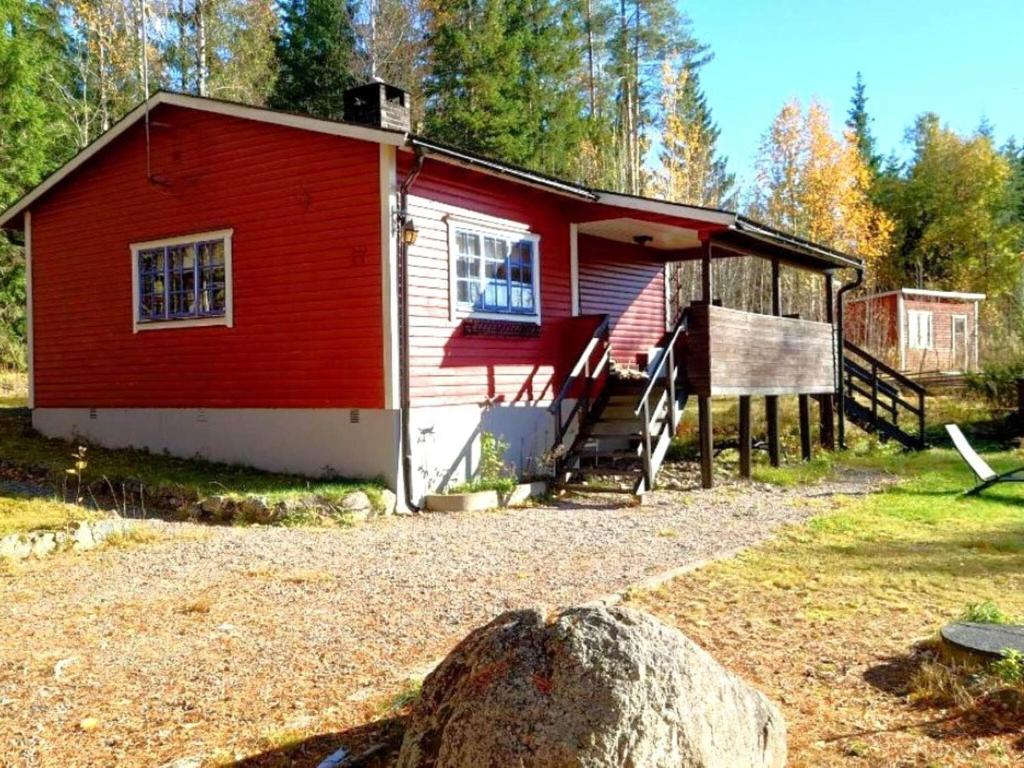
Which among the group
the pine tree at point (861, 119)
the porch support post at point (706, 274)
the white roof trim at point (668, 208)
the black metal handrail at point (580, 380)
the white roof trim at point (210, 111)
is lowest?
the black metal handrail at point (580, 380)

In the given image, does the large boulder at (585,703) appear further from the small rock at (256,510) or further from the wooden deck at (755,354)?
the wooden deck at (755,354)

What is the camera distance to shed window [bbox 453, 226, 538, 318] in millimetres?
11672

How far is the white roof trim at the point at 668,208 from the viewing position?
1155 centimetres

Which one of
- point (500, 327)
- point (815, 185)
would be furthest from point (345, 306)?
point (815, 185)

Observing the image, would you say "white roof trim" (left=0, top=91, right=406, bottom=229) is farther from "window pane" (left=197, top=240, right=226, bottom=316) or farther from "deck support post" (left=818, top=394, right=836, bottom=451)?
"deck support post" (left=818, top=394, right=836, bottom=451)

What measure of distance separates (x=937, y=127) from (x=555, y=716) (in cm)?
5235

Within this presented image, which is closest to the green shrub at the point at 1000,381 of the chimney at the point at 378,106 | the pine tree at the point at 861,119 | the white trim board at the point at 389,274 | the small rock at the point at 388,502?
the chimney at the point at 378,106

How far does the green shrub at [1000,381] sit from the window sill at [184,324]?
53.5 ft

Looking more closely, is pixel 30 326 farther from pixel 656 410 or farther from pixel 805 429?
pixel 805 429

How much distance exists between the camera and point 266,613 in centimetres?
577

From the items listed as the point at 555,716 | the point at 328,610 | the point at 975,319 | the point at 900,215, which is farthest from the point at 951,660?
the point at 900,215

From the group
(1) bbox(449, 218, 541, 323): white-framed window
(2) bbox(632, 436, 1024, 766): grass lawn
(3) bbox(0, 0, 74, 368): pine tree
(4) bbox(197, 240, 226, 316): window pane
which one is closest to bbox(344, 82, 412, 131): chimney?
(1) bbox(449, 218, 541, 323): white-framed window

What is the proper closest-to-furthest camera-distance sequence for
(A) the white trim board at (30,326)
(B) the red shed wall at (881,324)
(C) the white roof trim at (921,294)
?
1. (A) the white trim board at (30,326)
2. (C) the white roof trim at (921,294)
3. (B) the red shed wall at (881,324)

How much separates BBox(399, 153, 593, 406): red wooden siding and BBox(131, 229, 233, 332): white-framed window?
108 inches
